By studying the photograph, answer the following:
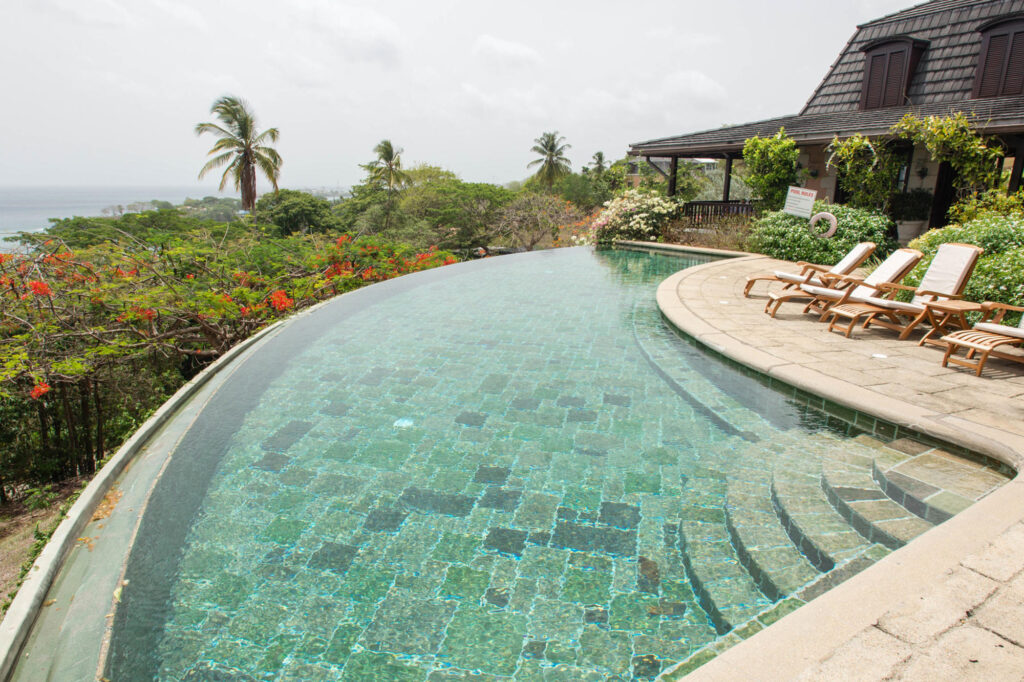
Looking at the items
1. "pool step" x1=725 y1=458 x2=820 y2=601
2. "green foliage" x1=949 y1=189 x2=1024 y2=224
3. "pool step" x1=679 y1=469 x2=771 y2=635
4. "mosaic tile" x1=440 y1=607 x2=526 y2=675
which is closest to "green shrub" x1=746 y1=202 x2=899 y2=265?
"green foliage" x1=949 y1=189 x2=1024 y2=224

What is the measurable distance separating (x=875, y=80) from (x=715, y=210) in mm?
5677

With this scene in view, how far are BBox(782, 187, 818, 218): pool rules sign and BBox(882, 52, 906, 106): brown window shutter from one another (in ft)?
22.5

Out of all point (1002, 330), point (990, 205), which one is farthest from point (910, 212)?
point (1002, 330)

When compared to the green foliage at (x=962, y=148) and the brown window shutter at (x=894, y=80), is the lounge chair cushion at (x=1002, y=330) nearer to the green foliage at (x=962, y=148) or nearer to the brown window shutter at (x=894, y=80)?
the green foliage at (x=962, y=148)

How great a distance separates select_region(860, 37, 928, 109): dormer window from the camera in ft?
47.9

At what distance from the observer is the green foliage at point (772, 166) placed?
1357 centimetres

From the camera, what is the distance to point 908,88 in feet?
48.3

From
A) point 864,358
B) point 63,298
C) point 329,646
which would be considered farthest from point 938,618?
point 63,298

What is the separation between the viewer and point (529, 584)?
259 centimetres

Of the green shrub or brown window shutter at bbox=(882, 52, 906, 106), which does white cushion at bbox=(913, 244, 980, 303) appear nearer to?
the green shrub

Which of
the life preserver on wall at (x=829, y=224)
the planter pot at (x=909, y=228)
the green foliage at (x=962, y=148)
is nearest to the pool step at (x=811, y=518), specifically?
the life preserver on wall at (x=829, y=224)

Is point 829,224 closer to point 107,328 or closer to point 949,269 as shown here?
point 949,269

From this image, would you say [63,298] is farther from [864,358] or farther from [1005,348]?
[1005,348]

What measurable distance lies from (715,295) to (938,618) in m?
6.68
